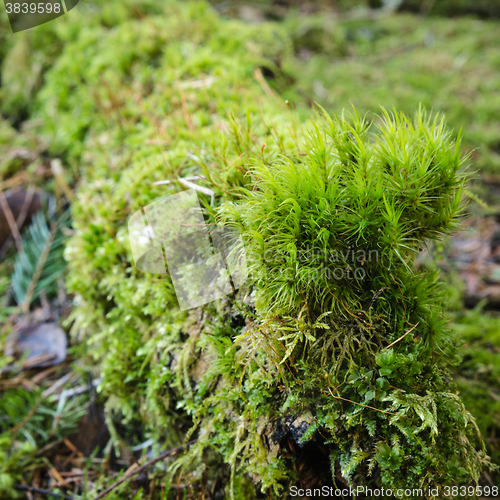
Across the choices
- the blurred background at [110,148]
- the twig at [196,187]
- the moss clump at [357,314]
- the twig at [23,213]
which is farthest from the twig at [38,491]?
the twig at [23,213]

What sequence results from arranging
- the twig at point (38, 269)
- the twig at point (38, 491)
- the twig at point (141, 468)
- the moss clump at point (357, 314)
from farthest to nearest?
the twig at point (38, 269) < the twig at point (38, 491) < the twig at point (141, 468) < the moss clump at point (357, 314)

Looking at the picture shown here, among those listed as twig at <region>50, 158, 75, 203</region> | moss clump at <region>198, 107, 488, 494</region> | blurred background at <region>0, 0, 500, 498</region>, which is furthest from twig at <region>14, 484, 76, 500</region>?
twig at <region>50, 158, 75, 203</region>

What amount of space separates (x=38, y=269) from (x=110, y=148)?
3.39 ft

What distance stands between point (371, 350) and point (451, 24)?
6.65 m

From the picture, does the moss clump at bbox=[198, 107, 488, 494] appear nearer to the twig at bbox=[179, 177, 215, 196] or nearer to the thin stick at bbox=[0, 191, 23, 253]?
the twig at bbox=[179, 177, 215, 196]

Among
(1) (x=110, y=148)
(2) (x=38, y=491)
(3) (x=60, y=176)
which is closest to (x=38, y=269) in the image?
(3) (x=60, y=176)

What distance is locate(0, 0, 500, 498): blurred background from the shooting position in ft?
6.35

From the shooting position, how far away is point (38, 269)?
8.45ft

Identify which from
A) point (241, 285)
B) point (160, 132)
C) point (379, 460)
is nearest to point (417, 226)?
point (241, 285)

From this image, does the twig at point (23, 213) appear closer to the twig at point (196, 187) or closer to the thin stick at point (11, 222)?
the thin stick at point (11, 222)

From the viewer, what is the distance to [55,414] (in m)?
1.99

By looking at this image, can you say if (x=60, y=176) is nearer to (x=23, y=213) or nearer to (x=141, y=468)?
(x=23, y=213)

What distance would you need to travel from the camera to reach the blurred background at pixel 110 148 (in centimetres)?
194

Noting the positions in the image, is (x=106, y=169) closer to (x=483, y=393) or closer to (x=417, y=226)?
(x=417, y=226)
